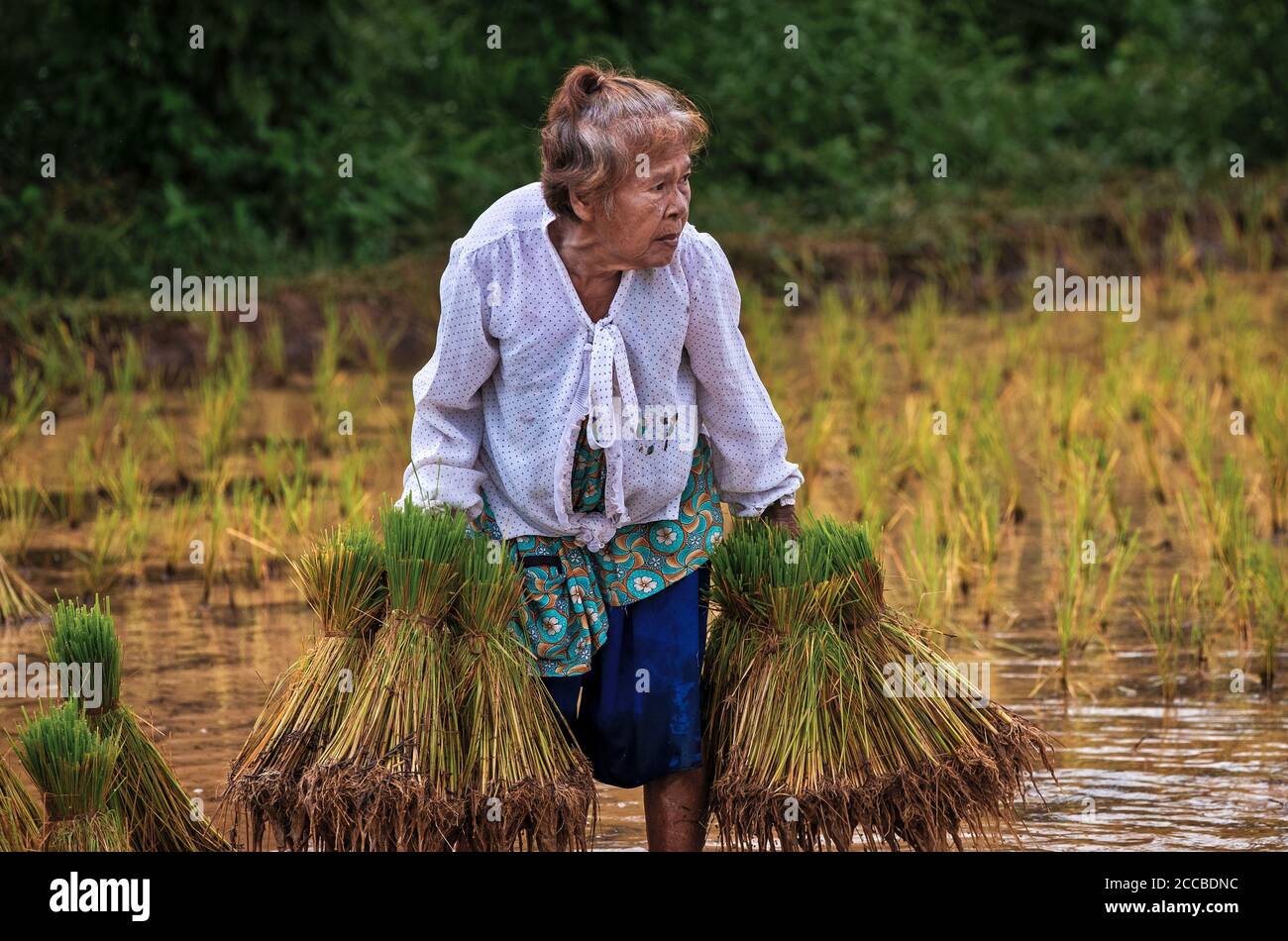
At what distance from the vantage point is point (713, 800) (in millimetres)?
2994

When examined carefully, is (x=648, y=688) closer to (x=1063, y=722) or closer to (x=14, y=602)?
(x=1063, y=722)

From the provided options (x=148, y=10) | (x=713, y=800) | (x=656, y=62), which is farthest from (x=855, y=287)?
(x=713, y=800)

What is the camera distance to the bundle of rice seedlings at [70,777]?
2.83 meters

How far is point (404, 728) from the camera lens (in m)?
2.82

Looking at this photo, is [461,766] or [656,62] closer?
[461,766]

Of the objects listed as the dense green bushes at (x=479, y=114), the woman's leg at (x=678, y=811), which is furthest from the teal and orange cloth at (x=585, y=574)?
the dense green bushes at (x=479, y=114)

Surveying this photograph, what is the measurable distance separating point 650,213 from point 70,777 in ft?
3.76

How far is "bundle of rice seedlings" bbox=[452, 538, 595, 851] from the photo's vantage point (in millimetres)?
2812

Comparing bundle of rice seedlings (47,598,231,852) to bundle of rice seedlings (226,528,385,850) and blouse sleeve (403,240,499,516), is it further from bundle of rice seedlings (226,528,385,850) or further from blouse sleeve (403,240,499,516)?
blouse sleeve (403,240,499,516)

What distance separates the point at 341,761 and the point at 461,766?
6.7 inches

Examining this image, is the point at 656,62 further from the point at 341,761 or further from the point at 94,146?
the point at 341,761

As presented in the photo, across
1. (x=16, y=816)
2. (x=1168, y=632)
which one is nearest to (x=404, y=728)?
(x=16, y=816)

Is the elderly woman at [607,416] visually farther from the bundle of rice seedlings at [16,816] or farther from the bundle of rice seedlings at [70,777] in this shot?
the bundle of rice seedlings at [16,816]
